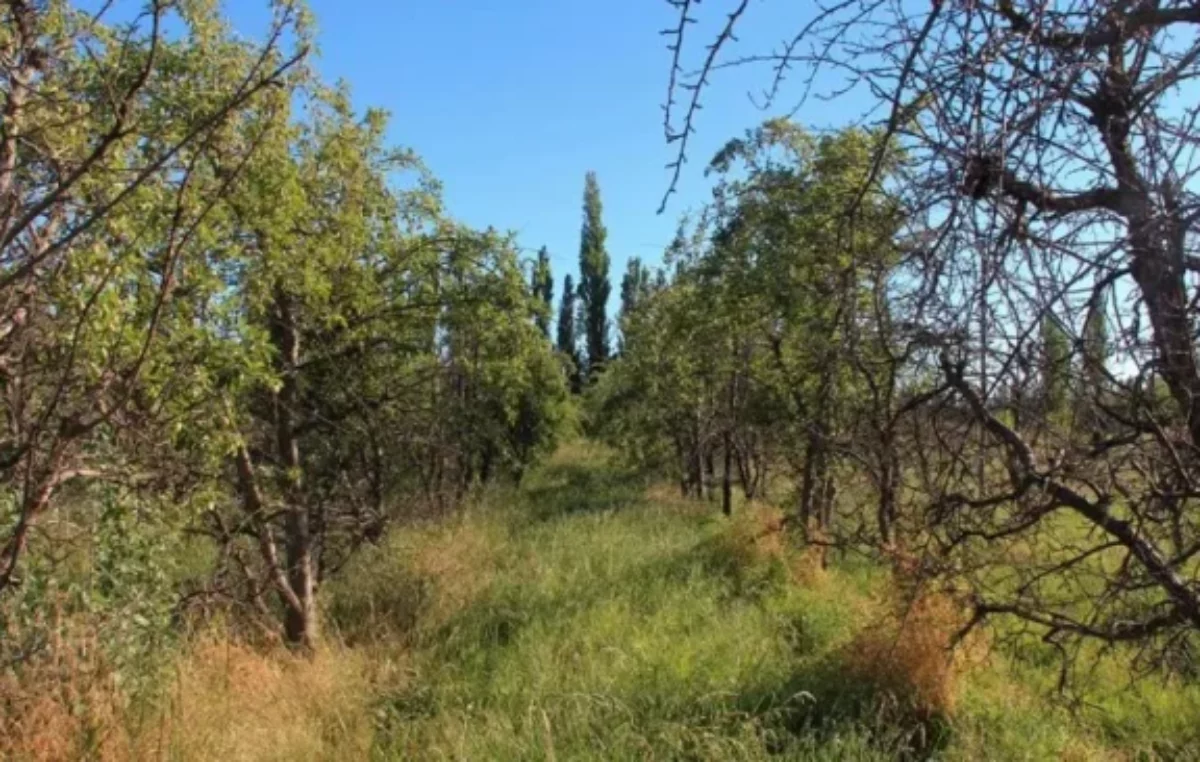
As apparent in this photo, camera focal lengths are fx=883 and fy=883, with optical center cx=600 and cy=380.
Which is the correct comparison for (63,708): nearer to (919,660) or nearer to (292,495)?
(919,660)

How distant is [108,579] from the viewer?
454 centimetres

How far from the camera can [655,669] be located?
6.53 metres

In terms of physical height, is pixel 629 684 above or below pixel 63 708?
below

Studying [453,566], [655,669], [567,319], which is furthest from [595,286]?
[655,669]

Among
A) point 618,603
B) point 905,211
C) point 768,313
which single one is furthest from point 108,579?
point 768,313

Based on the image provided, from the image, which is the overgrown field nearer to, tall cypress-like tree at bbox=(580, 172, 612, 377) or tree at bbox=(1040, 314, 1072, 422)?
tree at bbox=(1040, 314, 1072, 422)

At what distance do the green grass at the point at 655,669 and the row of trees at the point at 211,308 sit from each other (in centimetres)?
115

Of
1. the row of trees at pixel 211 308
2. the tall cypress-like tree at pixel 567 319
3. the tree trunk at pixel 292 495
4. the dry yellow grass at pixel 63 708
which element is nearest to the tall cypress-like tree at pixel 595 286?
the tall cypress-like tree at pixel 567 319

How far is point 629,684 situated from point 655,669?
0.36 meters

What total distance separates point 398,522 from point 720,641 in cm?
778

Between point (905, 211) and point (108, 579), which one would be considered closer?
point (905, 211)

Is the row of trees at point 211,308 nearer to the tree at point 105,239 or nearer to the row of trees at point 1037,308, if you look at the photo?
the tree at point 105,239

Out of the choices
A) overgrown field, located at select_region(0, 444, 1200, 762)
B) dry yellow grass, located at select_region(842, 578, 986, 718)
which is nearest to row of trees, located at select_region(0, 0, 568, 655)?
overgrown field, located at select_region(0, 444, 1200, 762)

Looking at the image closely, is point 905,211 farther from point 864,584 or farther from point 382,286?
point 864,584
